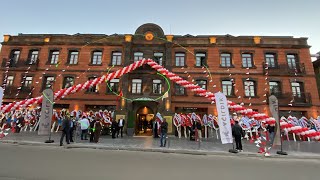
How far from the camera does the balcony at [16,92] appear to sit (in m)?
21.7

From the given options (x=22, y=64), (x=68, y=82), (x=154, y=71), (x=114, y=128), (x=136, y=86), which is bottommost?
(x=114, y=128)

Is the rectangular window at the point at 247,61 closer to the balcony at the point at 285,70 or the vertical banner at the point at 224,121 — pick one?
the balcony at the point at 285,70

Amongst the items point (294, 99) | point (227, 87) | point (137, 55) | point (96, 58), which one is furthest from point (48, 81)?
point (294, 99)

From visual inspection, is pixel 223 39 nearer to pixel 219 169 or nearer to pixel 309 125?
pixel 309 125

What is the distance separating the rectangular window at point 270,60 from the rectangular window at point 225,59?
4.19 meters

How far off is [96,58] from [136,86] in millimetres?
6120

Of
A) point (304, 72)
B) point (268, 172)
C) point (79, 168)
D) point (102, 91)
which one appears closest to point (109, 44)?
point (102, 91)

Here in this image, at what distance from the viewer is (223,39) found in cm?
2281

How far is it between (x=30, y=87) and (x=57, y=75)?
325cm

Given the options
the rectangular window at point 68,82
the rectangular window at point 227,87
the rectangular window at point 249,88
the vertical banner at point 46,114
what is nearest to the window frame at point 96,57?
the rectangular window at point 68,82

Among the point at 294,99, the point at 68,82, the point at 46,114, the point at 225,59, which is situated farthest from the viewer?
the point at 225,59

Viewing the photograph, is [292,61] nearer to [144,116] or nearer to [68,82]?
[144,116]

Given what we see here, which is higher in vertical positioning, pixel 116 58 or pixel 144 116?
pixel 116 58

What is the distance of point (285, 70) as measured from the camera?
21.6 m
